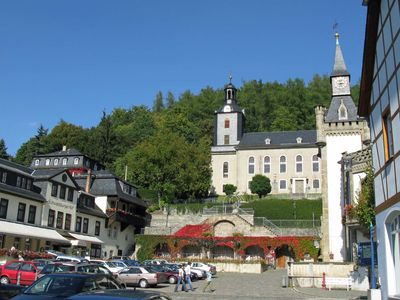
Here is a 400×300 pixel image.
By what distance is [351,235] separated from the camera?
108 ft

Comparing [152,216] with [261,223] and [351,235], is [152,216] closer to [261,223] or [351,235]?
[261,223]

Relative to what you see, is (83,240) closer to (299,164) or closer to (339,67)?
(339,67)

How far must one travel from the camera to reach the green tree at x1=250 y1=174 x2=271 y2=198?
2975 inches

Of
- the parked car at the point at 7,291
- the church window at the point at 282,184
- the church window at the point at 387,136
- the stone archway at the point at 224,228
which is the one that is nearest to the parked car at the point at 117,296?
the parked car at the point at 7,291

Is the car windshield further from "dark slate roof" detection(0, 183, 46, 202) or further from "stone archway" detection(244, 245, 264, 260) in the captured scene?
"stone archway" detection(244, 245, 264, 260)

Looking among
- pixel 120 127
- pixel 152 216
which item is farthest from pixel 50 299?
pixel 120 127

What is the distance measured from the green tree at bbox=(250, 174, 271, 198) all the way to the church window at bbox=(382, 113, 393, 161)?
5983 cm

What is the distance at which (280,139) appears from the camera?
83.4 m

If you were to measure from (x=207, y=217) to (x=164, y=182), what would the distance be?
14720 millimetres

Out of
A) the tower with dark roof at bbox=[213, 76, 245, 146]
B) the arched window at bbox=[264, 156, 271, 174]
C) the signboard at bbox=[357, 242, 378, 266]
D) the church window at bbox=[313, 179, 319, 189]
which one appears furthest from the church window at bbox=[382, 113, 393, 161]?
the tower with dark roof at bbox=[213, 76, 245, 146]

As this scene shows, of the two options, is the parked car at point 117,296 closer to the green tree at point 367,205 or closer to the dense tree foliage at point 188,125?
the green tree at point 367,205

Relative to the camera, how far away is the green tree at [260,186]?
75.6 metres

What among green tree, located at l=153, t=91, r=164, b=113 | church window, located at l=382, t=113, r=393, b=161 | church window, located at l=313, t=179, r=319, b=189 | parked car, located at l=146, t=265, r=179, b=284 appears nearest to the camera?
church window, located at l=382, t=113, r=393, b=161

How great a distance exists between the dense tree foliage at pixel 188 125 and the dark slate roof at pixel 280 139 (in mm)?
7530
